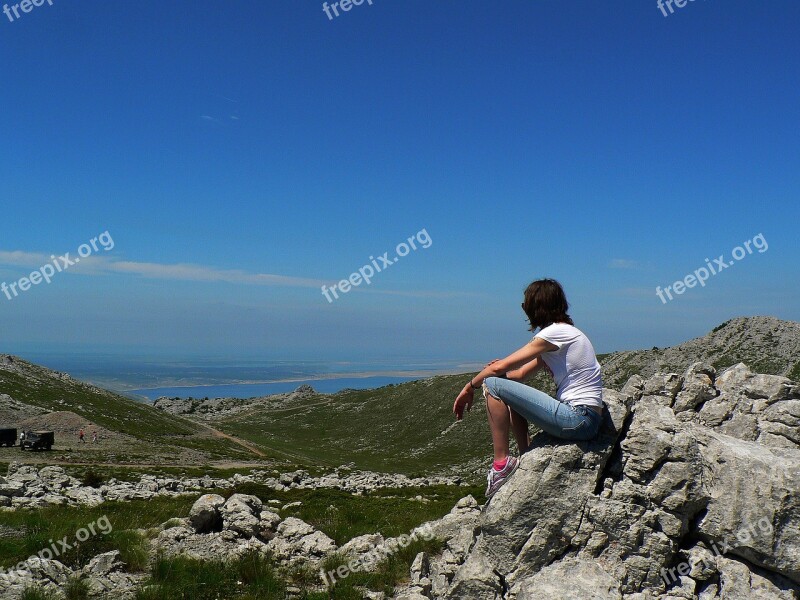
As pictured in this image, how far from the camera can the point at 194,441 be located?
280 ft

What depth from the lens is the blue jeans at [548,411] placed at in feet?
30.5

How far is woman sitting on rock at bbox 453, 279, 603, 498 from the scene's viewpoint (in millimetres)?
9352

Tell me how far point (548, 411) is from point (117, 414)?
9934 centimetres

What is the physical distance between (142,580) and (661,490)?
9.99 m

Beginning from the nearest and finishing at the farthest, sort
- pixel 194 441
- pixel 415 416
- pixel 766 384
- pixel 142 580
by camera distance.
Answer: pixel 142 580 < pixel 766 384 < pixel 194 441 < pixel 415 416

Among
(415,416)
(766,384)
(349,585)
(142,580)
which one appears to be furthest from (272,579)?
(415,416)

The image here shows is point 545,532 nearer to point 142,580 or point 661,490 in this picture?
point 661,490

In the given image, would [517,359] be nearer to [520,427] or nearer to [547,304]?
[547,304]

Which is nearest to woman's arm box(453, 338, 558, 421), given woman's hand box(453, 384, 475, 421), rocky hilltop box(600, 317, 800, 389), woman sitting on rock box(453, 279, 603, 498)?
woman sitting on rock box(453, 279, 603, 498)

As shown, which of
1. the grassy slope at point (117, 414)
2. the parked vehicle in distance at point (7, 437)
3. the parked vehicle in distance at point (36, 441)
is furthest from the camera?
the grassy slope at point (117, 414)

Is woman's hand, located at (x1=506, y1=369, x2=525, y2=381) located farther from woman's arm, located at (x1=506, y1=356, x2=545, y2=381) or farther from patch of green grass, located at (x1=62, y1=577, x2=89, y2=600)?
patch of green grass, located at (x1=62, y1=577, x2=89, y2=600)

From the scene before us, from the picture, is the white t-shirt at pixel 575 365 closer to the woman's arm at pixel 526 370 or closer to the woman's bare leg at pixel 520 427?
the woman's arm at pixel 526 370

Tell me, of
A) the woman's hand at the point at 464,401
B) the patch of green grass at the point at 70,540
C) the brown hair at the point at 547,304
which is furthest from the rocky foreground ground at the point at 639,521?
the brown hair at the point at 547,304

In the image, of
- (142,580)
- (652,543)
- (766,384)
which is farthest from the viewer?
(766,384)
